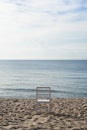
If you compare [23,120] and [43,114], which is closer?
[23,120]

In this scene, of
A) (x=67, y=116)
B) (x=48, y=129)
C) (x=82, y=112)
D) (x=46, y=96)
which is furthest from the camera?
(x=46, y=96)

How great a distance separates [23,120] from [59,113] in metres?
1.89

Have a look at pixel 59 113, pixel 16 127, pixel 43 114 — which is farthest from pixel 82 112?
A: pixel 16 127

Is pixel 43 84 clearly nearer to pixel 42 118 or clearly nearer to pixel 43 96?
pixel 43 96

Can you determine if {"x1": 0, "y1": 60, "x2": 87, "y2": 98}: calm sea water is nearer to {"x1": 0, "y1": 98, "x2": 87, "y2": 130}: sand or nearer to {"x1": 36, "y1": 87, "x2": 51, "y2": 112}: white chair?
{"x1": 36, "y1": 87, "x2": 51, "y2": 112}: white chair

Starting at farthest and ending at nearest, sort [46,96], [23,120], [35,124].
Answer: [46,96] < [23,120] < [35,124]

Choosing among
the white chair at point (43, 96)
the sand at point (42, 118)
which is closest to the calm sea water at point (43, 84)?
the white chair at point (43, 96)

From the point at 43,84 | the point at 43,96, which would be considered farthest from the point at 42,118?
the point at 43,84

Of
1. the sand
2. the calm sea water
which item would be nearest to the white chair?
the sand

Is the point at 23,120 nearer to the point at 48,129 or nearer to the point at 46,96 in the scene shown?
the point at 48,129

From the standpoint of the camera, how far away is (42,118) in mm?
9719

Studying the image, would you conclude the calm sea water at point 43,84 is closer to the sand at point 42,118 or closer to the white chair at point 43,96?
the white chair at point 43,96

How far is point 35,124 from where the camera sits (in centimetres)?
871

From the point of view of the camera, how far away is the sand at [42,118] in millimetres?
8461
